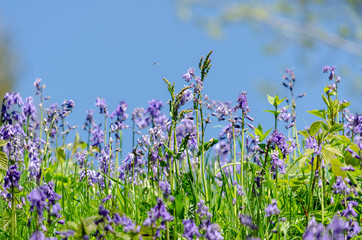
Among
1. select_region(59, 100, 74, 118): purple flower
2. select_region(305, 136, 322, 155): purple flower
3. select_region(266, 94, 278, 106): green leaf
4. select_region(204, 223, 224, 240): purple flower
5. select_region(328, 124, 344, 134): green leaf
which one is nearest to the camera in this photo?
select_region(204, 223, 224, 240): purple flower

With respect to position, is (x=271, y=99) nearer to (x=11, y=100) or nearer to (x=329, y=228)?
Answer: (x=329, y=228)

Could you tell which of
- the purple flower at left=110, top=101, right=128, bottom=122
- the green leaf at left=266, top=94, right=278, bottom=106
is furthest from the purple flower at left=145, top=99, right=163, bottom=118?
the green leaf at left=266, top=94, right=278, bottom=106

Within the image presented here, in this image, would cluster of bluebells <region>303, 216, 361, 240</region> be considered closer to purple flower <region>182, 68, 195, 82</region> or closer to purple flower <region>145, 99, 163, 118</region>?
purple flower <region>182, 68, 195, 82</region>

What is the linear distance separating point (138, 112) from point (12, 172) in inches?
112

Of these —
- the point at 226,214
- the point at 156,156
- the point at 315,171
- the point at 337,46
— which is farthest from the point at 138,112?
the point at 337,46

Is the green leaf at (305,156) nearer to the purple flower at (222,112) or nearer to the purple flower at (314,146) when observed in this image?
the purple flower at (314,146)

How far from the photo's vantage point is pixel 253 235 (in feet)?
7.70

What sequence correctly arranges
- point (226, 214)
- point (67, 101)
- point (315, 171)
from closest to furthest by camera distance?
point (315, 171), point (226, 214), point (67, 101)

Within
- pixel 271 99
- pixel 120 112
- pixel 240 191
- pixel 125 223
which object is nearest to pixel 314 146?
pixel 240 191

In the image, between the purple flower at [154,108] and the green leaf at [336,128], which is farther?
the purple flower at [154,108]

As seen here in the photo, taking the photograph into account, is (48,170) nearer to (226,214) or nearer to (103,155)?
(103,155)

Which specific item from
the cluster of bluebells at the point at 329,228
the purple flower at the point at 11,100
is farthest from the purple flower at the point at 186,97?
the purple flower at the point at 11,100

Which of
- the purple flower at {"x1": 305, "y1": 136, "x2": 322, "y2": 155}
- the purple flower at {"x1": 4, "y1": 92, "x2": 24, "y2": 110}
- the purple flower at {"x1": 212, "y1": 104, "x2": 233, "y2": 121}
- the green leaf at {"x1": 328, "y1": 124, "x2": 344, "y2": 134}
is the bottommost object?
the purple flower at {"x1": 305, "y1": 136, "x2": 322, "y2": 155}

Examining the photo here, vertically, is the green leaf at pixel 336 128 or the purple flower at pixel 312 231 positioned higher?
the green leaf at pixel 336 128
